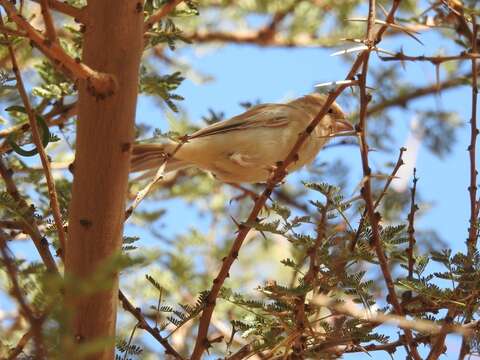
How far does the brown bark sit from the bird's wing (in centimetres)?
227

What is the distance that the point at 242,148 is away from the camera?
17.1 feet

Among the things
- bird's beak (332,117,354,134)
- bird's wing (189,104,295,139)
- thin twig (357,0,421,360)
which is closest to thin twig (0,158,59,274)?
thin twig (357,0,421,360)

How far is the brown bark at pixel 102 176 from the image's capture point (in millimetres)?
2725

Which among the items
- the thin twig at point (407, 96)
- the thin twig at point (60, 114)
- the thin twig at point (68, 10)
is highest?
the thin twig at point (407, 96)

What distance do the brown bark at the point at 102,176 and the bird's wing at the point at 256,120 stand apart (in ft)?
7.44

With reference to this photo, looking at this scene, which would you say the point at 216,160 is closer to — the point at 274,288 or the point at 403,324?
the point at 274,288

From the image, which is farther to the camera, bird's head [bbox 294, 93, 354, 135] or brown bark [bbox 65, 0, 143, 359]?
bird's head [bbox 294, 93, 354, 135]

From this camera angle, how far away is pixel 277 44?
6.46 metres

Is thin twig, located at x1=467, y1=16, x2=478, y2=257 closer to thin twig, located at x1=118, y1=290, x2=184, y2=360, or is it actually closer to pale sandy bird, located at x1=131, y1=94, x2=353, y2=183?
thin twig, located at x1=118, y1=290, x2=184, y2=360

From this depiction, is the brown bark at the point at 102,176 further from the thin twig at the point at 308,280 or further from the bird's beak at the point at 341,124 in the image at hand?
the bird's beak at the point at 341,124

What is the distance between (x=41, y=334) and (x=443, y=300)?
1823mm

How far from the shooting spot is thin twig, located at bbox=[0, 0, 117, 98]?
246 cm

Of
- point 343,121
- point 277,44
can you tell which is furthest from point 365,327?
point 277,44

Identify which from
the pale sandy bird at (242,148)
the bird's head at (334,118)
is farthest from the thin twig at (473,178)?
the bird's head at (334,118)
